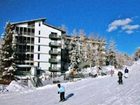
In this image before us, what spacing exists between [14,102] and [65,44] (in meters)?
71.6

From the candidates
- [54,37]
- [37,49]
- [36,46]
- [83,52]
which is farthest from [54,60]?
[83,52]

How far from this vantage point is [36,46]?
90562 mm

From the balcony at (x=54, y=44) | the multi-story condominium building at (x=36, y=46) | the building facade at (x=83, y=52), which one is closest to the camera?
the multi-story condominium building at (x=36, y=46)

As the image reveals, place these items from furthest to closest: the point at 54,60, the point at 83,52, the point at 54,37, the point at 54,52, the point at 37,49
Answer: the point at 83,52
the point at 54,37
the point at 54,52
the point at 54,60
the point at 37,49

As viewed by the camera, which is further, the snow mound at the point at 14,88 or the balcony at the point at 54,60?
the balcony at the point at 54,60

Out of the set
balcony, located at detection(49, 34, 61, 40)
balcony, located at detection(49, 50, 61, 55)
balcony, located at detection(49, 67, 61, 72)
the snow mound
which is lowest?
the snow mound

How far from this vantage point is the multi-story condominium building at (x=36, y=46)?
85938 mm

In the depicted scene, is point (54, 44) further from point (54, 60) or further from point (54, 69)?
point (54, 69)

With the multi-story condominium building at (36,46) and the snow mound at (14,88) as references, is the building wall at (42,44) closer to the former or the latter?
the multi-story condominium building at (36,46)

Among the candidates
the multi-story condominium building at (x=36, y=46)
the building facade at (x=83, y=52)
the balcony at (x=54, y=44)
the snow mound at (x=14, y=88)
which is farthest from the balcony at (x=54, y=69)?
the snow mound at (x=14, y=88)

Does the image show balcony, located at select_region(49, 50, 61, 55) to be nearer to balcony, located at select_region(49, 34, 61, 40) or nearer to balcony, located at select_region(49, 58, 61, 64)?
balcony, located at select_region(49, 58, 61, 64)

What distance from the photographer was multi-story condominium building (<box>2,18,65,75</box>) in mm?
85938

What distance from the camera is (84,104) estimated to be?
28.4 meters

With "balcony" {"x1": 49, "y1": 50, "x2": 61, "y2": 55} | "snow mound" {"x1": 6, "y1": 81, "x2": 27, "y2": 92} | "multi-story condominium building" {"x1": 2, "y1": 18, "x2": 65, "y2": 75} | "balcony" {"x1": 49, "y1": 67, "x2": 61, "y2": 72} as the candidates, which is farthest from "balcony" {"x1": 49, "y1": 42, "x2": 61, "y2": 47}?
"snow mound" {"x1": 6, "y1": 81, "x2": 27, "y2": 92}
